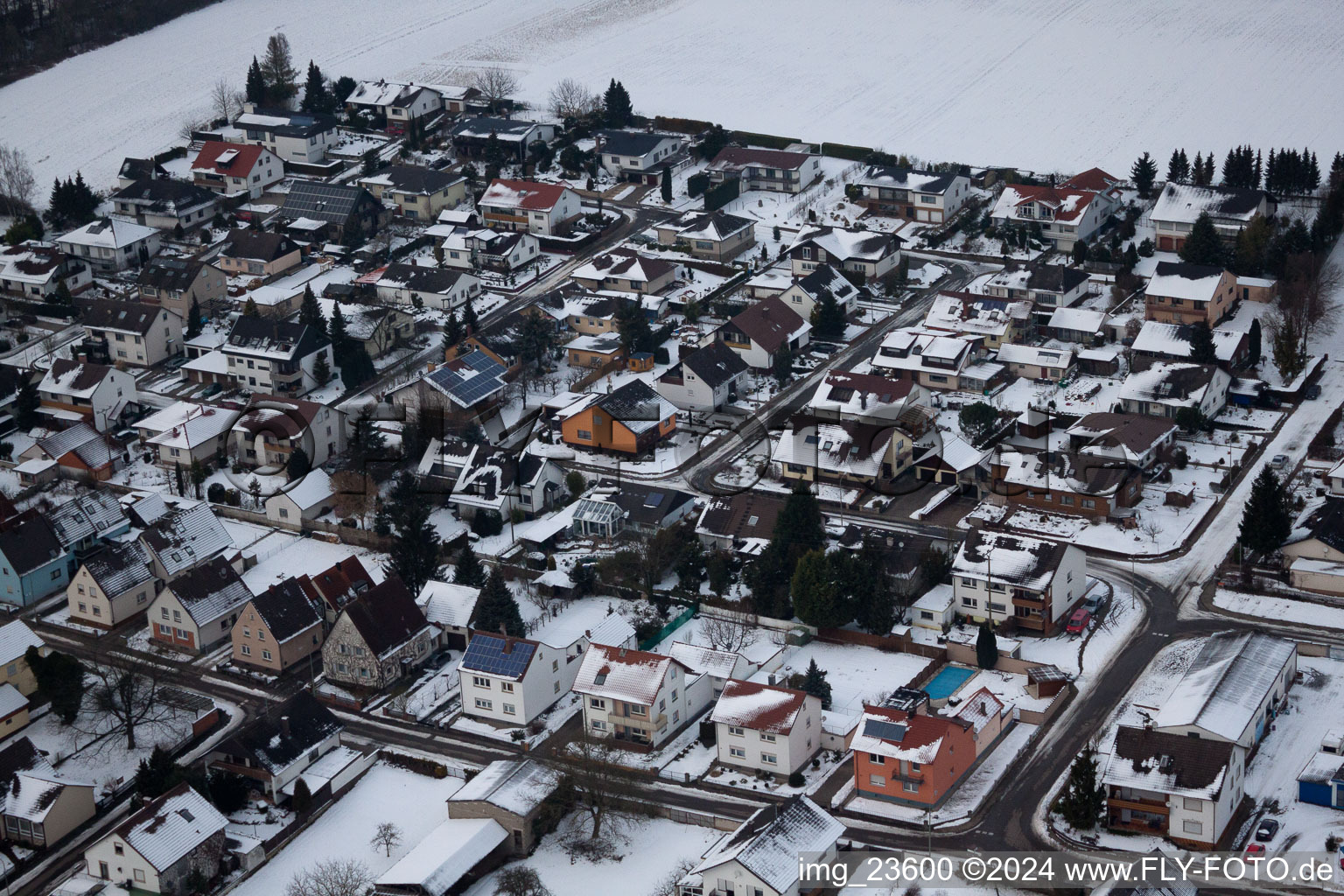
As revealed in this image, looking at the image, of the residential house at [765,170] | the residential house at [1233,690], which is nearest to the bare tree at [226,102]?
the residential house at [765,170]

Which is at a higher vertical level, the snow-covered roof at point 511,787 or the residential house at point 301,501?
the residential house at point 301,501

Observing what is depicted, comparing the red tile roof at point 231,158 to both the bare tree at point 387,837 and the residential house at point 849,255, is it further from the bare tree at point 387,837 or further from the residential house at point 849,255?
the bare tree at point 387,837

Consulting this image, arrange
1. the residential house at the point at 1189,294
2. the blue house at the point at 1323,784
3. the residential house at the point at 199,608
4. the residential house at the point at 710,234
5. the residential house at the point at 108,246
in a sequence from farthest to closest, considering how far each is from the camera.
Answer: the residential house at the point at 108,246, the residential house at the point at 710,234, the residential house at the point at 1189,294, the residential house at the point at 199,608, the blue house at the point at 1323,784

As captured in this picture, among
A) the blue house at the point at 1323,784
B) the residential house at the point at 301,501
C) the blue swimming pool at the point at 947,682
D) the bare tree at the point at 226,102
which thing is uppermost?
the bare tree at the point at 226,102

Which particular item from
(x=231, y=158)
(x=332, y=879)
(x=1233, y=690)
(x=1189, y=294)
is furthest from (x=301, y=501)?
(x=231, y=158)

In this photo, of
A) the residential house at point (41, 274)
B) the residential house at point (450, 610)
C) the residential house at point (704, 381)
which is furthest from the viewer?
the residential house at point (41, 274)

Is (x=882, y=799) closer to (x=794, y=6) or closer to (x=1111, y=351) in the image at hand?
(x=1111, y=351)
